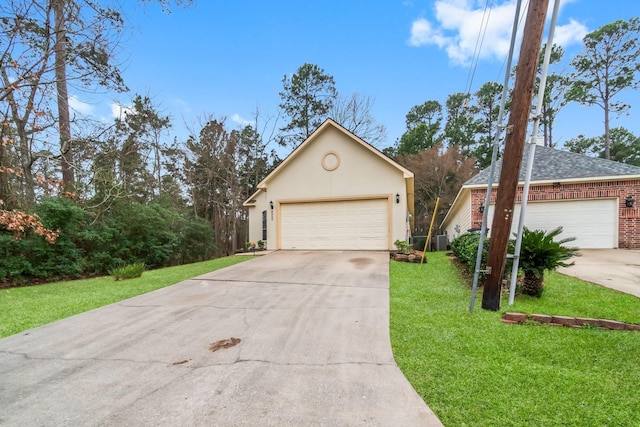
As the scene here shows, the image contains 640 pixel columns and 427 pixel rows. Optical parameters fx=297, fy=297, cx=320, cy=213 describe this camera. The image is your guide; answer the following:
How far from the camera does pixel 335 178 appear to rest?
38.8 feet

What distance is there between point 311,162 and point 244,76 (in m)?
6.54

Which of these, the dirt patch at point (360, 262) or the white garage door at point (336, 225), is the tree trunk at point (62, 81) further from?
the dirt patch at point (360, 262)

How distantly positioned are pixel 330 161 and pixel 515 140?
8.31 metres

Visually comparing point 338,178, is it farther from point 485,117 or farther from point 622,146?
point 622,146

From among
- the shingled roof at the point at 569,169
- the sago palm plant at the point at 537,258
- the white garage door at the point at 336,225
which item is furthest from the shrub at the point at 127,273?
the shingled roof at the point at 569,169

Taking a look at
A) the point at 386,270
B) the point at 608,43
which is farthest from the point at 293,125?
the point at 608,43

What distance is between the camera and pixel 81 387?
101 inches

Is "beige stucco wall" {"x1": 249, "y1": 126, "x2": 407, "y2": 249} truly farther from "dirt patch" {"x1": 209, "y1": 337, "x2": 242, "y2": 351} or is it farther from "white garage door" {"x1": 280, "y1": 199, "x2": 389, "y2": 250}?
"dirt patch" {"x1": 209, "y1": 337, "x2": 242, "y2": 351}

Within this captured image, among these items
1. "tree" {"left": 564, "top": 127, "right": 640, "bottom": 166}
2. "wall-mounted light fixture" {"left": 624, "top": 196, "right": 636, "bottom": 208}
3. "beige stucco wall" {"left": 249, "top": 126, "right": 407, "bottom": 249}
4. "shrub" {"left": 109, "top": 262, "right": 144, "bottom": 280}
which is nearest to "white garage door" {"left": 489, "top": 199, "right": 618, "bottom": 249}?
"wall-mounted light fixture" {"left": 624, "top": 196, "right": 636, "bottom": 208}

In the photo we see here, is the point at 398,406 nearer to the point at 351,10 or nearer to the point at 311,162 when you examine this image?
the point at 311,162

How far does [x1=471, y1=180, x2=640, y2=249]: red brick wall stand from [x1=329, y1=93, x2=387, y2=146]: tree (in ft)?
46.1

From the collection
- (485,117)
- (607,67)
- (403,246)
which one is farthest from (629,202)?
(485,117)

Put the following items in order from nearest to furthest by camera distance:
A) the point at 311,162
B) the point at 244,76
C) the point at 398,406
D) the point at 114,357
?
1. the point at 398,406
2. the point at 114,357
3. the point at 311,162
4. the point at 244,76

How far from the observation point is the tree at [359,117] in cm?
2362
